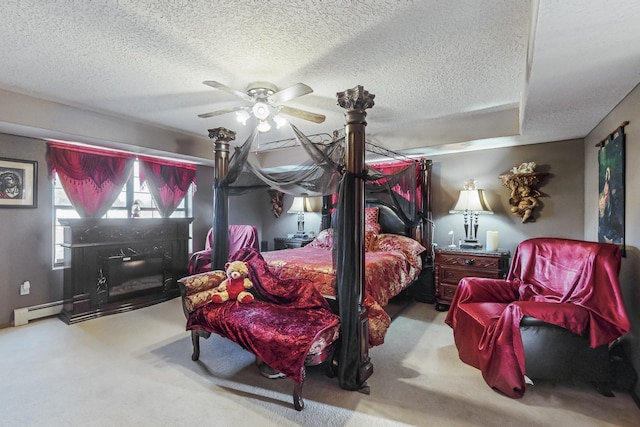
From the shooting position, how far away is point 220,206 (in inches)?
133

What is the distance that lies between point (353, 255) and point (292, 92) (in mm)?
1398

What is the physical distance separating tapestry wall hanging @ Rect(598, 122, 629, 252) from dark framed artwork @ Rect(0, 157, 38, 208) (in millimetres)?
5945

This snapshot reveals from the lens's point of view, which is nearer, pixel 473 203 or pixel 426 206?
pixel 473 203

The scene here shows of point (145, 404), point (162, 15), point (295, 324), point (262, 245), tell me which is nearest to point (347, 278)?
point (295, 324)

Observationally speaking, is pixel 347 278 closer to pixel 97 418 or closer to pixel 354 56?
pixel 354 56

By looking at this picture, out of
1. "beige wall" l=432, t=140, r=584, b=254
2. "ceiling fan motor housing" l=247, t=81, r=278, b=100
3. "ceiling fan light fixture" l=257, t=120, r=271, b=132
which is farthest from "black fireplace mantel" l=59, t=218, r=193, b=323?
"beige wall" l=432, t=140, r=584, b=254

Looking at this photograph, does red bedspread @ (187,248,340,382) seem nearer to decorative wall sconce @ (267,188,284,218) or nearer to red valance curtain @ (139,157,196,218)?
red valance curtain @ (139,157,196,218)

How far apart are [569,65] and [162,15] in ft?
8.17

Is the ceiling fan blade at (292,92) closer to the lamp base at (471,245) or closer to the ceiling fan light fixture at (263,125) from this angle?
the ceiling fan light fixture at (263,125)

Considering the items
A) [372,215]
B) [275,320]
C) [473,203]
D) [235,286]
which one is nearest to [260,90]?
[235,286]

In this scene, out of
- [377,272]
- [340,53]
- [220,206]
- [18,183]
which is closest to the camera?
[340,53]

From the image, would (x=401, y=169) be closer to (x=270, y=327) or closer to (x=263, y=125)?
(x=263, y=125)

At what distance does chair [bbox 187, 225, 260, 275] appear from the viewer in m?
4.64

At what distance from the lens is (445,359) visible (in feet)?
8.84
